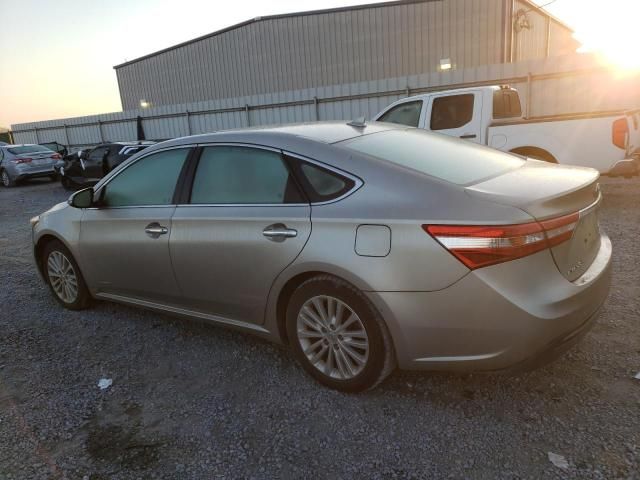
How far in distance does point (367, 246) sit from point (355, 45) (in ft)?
65.8

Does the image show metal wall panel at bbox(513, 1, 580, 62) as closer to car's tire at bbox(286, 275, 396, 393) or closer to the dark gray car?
the dark gray car

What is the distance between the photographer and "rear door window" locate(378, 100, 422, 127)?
27.0ft

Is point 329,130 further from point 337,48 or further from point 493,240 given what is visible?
point 337,48

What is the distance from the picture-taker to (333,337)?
275 cm

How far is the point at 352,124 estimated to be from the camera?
339 cm

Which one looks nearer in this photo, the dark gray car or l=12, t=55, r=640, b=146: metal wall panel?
l=12, t=55, r=640, b=146: metal wall panel

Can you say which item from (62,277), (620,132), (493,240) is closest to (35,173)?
(62,277)

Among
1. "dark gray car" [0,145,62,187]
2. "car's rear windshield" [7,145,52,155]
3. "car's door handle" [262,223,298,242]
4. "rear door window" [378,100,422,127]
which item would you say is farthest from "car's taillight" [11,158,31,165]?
"car's door handle" [262,223,298,242]

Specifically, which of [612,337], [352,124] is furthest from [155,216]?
[612,337]

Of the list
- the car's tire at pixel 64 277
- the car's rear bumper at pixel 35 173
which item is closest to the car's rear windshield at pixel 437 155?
the car's tire at pixel 64 277

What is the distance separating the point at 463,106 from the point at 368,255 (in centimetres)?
631

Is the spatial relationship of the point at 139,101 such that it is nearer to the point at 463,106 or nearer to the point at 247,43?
the point at 247,43

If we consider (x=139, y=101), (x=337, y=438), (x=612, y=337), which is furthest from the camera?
(x=139, y=101)

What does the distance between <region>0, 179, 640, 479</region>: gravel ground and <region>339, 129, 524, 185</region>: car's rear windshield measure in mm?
1223
